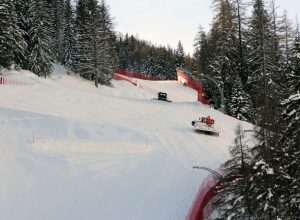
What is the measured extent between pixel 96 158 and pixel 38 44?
32737mm

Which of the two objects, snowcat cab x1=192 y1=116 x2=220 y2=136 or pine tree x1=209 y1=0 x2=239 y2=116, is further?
pine tree x1=209 y1=0 x2=239 y2=116

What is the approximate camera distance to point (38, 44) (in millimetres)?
57344

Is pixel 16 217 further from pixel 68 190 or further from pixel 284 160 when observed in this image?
pixel 284 160

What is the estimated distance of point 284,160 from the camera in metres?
16.7

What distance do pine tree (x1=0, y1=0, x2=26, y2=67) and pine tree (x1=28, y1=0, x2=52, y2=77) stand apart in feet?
6.00

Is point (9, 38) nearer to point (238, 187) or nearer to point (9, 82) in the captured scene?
point (9, 82)

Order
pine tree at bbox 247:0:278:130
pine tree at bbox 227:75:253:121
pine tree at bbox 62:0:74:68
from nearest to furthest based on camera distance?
pine tree at bbox 247:0:278:130 → pine tree at bbox 227:75:253:121 → pine tree at bbox 62:0:74:68

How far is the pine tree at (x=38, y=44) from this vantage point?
57188 millimetres

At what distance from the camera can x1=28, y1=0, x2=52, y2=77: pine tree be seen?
188ft

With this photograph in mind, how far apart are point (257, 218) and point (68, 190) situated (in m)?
10.6

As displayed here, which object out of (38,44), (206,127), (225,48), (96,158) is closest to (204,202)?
(96,158)

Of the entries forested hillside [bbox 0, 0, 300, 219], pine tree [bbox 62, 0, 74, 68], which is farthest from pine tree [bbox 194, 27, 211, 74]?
pine tree [bbox 62, 0, 74, 68]

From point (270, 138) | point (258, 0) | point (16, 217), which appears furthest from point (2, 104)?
point (258, 0)

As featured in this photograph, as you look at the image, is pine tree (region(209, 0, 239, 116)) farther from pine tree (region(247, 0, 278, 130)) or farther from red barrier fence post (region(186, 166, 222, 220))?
red barrier fence post (region(186, 166, 222, 220))
